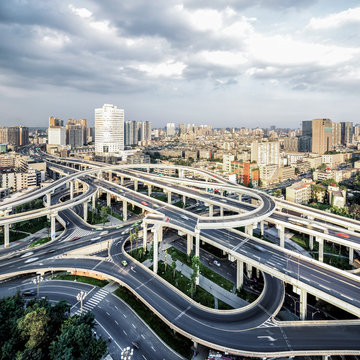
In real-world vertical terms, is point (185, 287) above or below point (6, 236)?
below

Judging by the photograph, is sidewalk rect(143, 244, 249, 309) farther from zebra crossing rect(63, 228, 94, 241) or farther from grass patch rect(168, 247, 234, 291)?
zebra crossing rect(63, 228, 94, 241)

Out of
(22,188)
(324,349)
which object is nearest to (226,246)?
(324,349)

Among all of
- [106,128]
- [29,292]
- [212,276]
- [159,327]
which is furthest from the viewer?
[106,128]

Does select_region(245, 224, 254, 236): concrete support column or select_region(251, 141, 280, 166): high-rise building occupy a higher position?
select_region(251, 141, 280, 166): high-rise building

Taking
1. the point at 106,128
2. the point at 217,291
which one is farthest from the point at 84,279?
the point at 106,128

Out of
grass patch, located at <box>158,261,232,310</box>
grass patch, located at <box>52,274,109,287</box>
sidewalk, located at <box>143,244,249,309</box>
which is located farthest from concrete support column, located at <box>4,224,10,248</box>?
grass patch, located at <box>158,261,232,310</box>

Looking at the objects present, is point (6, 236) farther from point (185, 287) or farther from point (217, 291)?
point (217, 291)
